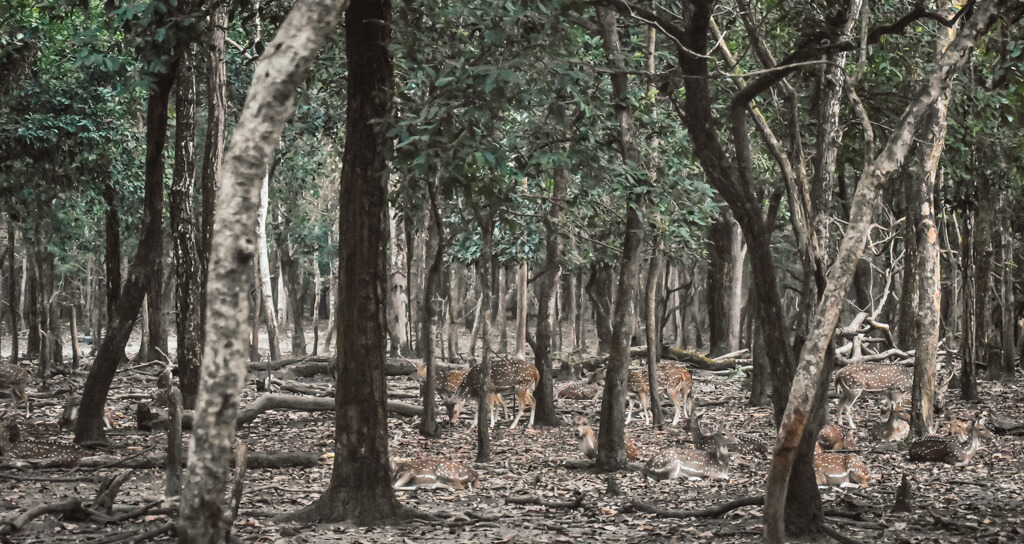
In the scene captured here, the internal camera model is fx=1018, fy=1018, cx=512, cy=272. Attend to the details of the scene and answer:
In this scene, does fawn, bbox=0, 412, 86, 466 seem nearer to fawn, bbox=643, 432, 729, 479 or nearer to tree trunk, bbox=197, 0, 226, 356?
tree trunk, bbox=197, 0, 226, 356

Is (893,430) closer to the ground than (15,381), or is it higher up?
closer to the ground

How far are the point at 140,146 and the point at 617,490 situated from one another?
1378 centimetres

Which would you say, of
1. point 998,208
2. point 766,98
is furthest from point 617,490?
point 998,208

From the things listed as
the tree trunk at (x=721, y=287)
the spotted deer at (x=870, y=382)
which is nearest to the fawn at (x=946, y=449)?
the spotted deer at (x=870, y=382)

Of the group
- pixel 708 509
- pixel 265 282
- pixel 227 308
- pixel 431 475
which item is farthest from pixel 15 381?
pixel 227 308

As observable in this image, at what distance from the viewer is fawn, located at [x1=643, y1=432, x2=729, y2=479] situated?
10711mm

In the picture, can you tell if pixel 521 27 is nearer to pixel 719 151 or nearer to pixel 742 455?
pixel 719 151

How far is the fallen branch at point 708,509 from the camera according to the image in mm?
8273

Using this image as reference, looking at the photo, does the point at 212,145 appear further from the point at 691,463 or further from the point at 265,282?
the point at 265,282

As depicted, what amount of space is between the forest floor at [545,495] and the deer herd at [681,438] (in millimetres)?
154

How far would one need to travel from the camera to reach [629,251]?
37.2 ft

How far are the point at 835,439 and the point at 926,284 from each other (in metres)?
2.18

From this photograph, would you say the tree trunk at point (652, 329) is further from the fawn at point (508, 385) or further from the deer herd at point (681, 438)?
the fawn at point (508, 385)

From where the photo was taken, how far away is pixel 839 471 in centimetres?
999
